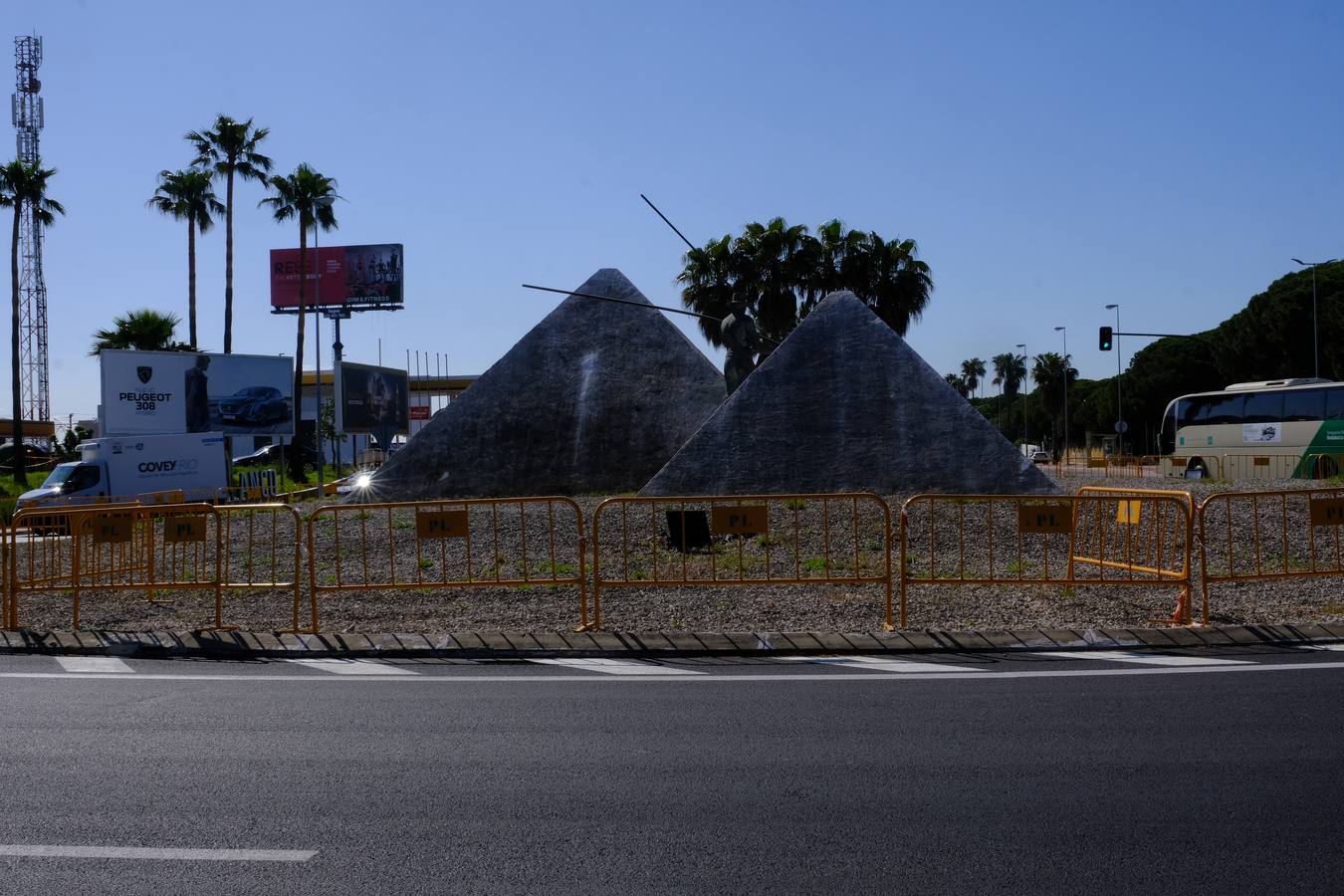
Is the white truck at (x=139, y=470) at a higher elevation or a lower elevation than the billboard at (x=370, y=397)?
lower

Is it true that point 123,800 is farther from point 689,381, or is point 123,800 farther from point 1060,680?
point 689,381

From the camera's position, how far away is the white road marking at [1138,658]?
7.28 meters

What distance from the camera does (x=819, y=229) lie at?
38.9m

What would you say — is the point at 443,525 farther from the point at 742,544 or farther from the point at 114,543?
Result: the point at 114,543

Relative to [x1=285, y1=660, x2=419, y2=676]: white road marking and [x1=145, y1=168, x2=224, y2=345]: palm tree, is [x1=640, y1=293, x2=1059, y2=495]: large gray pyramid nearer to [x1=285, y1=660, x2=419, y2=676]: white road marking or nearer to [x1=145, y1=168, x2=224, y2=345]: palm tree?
[x1=285, y1=660, x2=419, y2=676]: white road marking

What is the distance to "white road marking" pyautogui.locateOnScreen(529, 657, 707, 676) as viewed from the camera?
732 centimetres

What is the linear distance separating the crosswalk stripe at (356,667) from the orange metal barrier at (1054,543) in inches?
141

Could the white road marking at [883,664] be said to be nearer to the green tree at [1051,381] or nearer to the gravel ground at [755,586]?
the gravel ground at [755,586]

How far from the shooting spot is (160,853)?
3.96 m

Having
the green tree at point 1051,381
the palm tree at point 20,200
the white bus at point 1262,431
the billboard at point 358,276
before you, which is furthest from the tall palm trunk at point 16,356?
the green tree at point 1051,381

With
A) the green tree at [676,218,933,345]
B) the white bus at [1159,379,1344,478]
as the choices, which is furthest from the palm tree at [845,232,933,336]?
the white bus at [1159,379,1344,478]

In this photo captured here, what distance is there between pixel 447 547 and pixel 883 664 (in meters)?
6.92

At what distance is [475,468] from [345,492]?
8.37 feet

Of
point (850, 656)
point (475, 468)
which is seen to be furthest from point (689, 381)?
point (850, 656)
